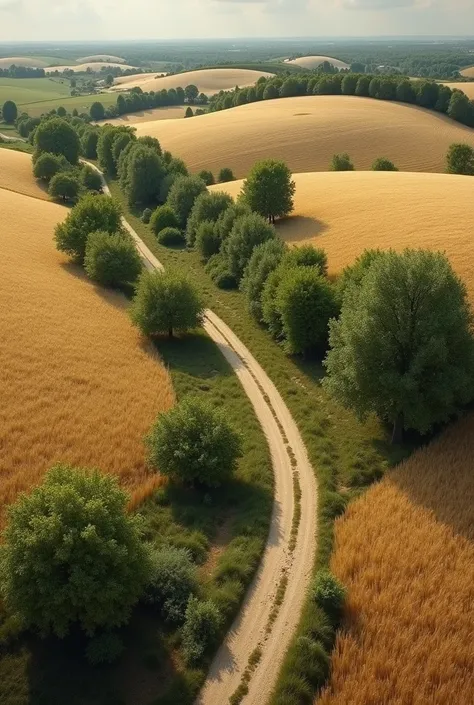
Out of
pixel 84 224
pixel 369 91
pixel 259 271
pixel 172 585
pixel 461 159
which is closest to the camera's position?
pixel 172 585

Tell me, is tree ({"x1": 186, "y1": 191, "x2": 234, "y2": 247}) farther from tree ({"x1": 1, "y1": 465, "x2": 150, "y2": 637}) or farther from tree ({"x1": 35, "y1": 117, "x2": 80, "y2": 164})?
tree ({"x1": 35, "y1": 117, "x2": 80, "y2": 164})

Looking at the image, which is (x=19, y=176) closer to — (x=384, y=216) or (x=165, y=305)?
(x=165, y=305)

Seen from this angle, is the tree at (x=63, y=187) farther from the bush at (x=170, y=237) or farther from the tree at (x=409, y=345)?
the tree at (x=409, y=345)

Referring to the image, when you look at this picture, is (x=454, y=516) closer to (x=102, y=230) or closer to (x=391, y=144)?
(x=102, y=230)

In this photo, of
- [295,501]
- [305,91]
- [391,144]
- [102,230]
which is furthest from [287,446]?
[305,91]

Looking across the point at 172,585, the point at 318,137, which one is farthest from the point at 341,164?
the point at 172,585

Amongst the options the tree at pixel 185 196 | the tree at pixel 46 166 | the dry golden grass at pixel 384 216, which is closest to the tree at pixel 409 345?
the dry golden grass at pixel 384 216
